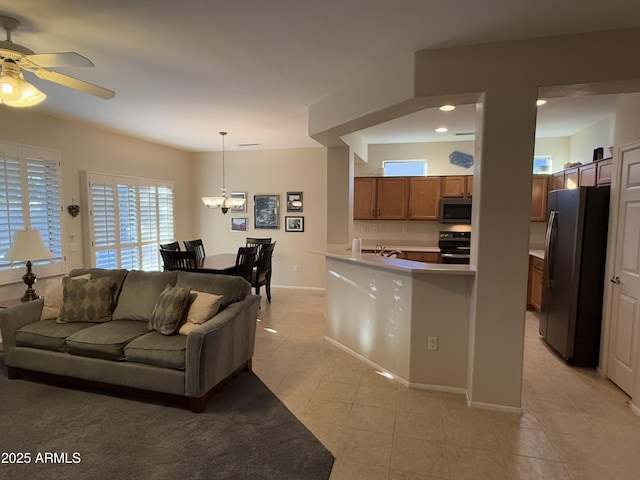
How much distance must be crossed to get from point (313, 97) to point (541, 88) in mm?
2063

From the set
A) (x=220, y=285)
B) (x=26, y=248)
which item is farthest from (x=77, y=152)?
(x=220, y=285)

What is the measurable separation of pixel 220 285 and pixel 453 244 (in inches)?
158

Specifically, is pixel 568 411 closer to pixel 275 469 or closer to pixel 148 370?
pixel 275 469

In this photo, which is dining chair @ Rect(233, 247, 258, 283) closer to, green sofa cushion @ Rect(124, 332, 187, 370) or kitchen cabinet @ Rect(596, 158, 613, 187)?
green sofa cushion @ Rect(124, 332, 187, 370)

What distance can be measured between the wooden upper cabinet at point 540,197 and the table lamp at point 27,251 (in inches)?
250

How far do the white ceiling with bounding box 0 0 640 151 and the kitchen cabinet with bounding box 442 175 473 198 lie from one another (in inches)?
64.7

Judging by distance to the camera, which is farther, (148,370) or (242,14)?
(148,370)

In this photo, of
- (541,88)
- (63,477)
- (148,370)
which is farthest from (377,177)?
(63,477)

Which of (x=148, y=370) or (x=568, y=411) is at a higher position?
(x=148, y=370)

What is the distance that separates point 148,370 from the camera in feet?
8.73

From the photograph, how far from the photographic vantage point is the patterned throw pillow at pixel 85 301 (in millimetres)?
3193

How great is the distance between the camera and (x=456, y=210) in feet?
18.3

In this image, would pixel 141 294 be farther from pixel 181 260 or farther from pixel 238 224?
pixel 238 224

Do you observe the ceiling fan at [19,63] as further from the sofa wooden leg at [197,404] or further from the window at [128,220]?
the window at [128,220]
